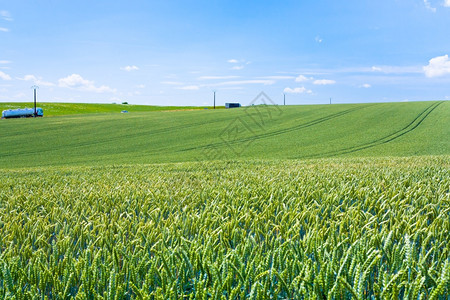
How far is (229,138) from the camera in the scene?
1314 inches

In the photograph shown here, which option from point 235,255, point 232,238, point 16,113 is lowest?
point 232,238

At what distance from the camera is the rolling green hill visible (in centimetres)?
2400

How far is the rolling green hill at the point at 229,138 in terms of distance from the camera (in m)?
24.0

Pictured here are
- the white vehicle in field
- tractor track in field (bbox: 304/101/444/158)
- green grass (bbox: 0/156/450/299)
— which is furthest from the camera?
the white vehicle in field

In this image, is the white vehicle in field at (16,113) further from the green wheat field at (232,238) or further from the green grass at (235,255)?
the green grass at (235,255)

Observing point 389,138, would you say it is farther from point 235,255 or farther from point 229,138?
point 235,255

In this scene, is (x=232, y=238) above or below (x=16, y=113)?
below

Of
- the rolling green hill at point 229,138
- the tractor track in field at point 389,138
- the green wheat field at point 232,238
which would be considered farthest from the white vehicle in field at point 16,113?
the green wheat field at point 232,238

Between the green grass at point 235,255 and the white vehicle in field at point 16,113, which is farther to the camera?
the white vehicle in field at point 16,113

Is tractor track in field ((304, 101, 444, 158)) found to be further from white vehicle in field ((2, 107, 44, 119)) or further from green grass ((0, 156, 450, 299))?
white vehicle in field ((2, 107, 44, 119))

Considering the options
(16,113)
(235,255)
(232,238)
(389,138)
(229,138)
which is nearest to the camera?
(235,255)

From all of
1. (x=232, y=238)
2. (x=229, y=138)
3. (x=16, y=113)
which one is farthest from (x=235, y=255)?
(x=16, y=113)

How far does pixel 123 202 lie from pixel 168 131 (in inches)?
1328

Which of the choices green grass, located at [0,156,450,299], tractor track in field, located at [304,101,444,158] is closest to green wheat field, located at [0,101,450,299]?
green grass, located at [0,156,450,299]
